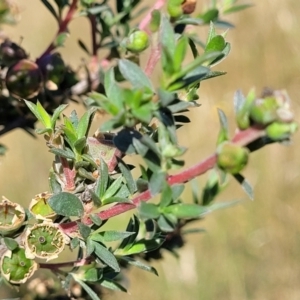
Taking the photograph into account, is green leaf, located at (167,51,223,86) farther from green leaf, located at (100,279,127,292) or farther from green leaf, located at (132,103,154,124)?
green leaf, located at (100,279,127,292)

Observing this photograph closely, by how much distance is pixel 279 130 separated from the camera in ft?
1.74

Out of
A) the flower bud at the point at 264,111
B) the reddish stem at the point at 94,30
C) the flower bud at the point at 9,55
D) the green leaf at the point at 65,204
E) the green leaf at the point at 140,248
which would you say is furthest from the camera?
the reddish stem at the point at 94,30

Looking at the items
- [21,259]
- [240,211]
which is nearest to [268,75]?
[240,211]

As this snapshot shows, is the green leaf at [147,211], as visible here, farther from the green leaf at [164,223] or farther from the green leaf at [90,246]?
the green leaf at [90,246]

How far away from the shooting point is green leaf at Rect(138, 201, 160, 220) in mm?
588

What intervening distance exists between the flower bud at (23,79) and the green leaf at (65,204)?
36cm

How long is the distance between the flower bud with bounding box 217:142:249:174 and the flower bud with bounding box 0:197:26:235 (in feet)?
1.09

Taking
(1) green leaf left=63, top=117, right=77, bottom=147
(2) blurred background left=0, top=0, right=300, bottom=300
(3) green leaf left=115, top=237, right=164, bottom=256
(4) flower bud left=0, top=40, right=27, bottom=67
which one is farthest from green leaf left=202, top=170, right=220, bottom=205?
(2) blurred background left=0, top=0, right=300, bottom=300

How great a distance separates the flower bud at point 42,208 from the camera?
29.0 inches

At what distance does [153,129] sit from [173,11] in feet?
0.75

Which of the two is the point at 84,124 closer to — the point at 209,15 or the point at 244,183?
the point at 244,183

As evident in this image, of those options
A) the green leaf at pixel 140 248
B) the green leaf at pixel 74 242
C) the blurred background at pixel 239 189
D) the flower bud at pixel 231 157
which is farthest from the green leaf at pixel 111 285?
the blurred background at pixel 239 189

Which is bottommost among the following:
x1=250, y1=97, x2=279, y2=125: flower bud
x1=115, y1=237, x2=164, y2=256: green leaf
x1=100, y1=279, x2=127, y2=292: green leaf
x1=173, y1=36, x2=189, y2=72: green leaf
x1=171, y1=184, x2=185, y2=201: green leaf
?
x1=100, y1=279, x2=127, y2=292: green leaf

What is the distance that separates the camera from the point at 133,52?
920 mm
